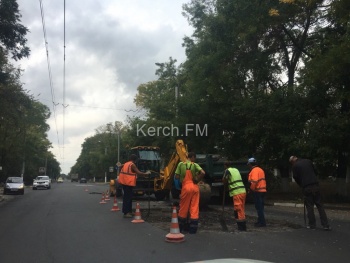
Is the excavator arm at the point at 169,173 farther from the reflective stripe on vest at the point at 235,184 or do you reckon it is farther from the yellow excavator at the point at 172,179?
the reflective stripe on vest at the point at 235,184

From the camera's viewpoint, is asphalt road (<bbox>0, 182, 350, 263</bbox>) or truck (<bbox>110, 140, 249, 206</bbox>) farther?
truck (<bbox>110, 140, 249, 206</bbox>)

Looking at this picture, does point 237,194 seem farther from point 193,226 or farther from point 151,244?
point 151,244

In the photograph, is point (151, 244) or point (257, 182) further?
point (257, 182)

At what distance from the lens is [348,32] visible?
1528 cm

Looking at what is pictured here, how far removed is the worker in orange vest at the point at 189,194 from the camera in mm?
9406

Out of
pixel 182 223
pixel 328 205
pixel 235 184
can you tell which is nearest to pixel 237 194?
pixel 235 184

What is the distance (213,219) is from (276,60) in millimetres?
15829

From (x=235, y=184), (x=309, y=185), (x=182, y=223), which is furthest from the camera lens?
(x=309, y=185)

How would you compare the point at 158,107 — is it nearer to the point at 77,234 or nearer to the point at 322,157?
the point at 322,157

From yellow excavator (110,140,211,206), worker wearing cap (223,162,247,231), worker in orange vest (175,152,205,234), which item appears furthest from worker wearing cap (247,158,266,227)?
yellow excavator (110,140,211,206)

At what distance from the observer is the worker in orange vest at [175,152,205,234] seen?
30.9 ft

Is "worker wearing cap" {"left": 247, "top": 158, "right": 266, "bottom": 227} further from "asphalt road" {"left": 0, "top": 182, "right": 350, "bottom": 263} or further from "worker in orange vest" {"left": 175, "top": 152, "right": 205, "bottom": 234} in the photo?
"worker in orange vest" {"left": 175, "top": 152, "right": 205, "bottom": 234}

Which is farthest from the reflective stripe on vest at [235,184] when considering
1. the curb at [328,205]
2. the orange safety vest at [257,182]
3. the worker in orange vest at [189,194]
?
the curb at [328,205]

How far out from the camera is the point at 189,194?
9.41 m
